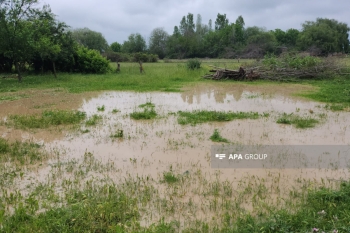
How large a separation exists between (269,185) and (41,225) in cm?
336

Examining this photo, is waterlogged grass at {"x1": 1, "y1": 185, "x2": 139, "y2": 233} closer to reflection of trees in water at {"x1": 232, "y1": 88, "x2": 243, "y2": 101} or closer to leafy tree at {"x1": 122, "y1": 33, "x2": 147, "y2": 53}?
reflection of trees in water at {"x1": 232, "y1": 88, "x2": 243, "y2": 101}

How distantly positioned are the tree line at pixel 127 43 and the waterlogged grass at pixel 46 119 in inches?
366

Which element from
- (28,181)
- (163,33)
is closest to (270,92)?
(28,181)

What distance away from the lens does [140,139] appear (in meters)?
7.18

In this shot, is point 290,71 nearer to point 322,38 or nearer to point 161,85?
point 161,85

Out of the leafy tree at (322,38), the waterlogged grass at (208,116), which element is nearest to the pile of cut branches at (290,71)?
the waterlogged grass at (208,116)

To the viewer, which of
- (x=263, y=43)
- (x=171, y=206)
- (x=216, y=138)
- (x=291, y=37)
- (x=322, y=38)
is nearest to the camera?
(x=171, y=206)

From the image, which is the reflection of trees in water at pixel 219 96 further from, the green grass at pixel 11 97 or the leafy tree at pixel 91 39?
the leafy tree at pixel 91 39

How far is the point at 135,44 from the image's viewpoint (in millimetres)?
66438

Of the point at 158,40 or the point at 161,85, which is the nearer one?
the point at 161,85

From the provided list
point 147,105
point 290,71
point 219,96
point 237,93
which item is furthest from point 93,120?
point 290,71

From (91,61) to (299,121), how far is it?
19.4m

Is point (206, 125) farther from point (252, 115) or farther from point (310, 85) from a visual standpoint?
point (310, 85)

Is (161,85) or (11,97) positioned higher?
(161,85)
